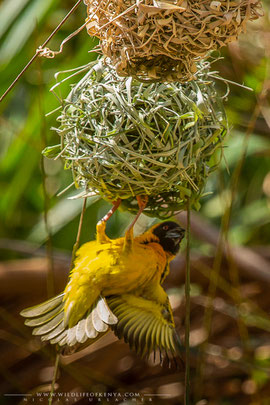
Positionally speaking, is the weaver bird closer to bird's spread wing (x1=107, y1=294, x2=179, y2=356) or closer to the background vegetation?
bird's spread wing (x1=107, y1=294, x2=179, y2=356)

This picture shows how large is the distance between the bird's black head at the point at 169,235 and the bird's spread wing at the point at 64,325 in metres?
0.23

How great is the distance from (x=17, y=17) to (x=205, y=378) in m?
1.80

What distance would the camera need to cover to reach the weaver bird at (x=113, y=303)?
1296mm

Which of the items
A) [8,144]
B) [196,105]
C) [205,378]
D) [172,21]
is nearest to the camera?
[172,21]

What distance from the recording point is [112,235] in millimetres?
2203

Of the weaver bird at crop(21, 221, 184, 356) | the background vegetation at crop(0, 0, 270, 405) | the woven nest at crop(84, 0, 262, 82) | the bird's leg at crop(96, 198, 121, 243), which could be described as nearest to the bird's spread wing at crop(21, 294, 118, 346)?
the weaver bird at crop(21, 221, 184, 356)

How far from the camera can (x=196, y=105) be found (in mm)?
1248

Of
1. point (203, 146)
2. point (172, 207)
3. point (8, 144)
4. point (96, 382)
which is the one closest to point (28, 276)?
point (96, 382)

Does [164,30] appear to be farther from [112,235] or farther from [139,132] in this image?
[112,235]

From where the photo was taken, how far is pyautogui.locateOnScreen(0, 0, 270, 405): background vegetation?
2.35 metres

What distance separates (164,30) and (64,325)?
64cm

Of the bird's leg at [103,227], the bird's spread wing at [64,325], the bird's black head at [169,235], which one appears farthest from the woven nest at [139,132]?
the bird's spread wing at [64,325]

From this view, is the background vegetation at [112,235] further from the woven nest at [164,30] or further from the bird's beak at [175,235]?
the woven nest at [164,30]

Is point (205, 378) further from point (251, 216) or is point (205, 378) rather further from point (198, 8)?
point (198, 8)
